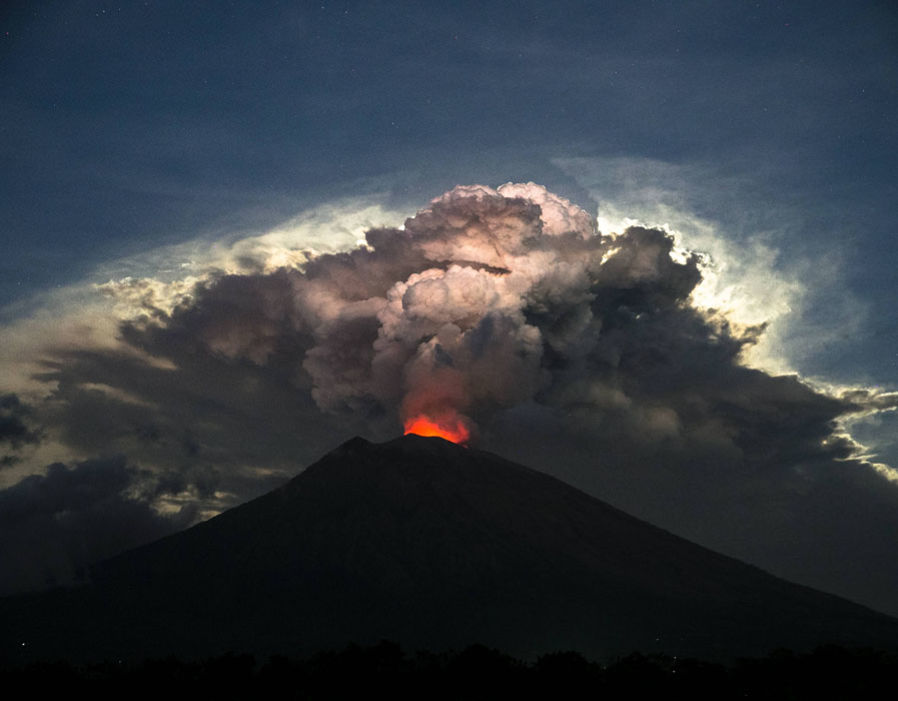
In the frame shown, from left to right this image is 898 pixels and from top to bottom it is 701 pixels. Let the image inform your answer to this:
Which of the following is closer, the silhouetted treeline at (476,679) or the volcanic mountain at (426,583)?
the silhouetted treeline at (476,679)

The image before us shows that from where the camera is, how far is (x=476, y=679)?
2515 inches

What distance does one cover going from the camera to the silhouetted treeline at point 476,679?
2418 inches

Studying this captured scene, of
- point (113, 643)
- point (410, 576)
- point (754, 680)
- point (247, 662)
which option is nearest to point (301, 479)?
point (410, 576)

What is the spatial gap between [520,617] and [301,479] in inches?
2495

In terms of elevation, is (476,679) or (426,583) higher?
(426,583)

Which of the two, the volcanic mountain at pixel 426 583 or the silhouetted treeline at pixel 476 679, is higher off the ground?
the volcanic mountain at pixel 426 583

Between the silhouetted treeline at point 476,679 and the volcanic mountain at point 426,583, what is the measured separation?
210ft

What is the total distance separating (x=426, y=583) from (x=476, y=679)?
95.5 m

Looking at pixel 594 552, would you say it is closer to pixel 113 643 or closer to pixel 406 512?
pixel 406 512

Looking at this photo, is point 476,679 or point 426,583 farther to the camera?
point 426,583

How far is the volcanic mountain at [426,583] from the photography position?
470ft

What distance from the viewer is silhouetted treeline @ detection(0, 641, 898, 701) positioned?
201ft

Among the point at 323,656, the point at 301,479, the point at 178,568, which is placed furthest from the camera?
the point at 301,479

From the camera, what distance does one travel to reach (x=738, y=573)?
178 metres
